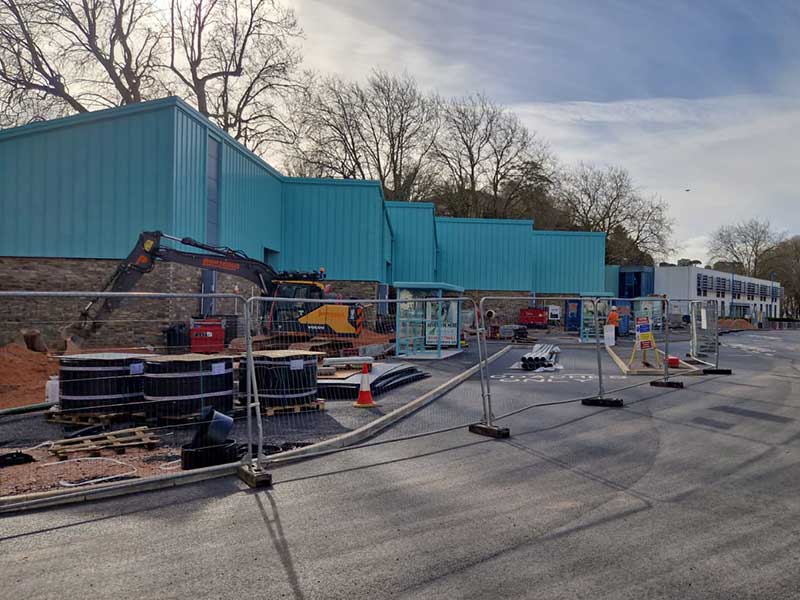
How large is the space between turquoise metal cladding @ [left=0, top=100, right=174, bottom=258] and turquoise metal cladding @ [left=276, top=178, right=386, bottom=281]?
36.3 ft

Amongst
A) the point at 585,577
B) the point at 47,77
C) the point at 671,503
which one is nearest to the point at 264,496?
the point at 585,577

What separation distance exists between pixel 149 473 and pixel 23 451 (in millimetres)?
2230

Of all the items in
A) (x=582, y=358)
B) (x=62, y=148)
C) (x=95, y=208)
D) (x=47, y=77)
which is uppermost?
(x=47, y=77)

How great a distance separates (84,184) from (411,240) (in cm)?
2094

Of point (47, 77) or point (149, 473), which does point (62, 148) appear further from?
point (149, 473)

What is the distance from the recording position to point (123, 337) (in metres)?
14.5

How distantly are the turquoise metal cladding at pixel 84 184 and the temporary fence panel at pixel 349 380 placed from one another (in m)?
5.85

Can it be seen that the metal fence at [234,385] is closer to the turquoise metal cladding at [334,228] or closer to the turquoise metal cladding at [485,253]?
the turquoise metal cladding at [334,228]

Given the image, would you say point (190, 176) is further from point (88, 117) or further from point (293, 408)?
point (293, 408)

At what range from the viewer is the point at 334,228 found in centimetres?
2956

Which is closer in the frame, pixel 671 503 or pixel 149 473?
pixel 671 503

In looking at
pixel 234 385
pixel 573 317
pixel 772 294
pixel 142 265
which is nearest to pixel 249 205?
pixel 142 265

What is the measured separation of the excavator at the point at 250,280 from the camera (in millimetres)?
15312

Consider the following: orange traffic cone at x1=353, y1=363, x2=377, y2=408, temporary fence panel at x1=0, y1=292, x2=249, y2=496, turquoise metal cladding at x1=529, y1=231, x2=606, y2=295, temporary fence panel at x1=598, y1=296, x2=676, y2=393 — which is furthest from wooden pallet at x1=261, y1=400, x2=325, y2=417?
turquoise metal cladding at x1=529, y1=231, x2=606, y2=295
